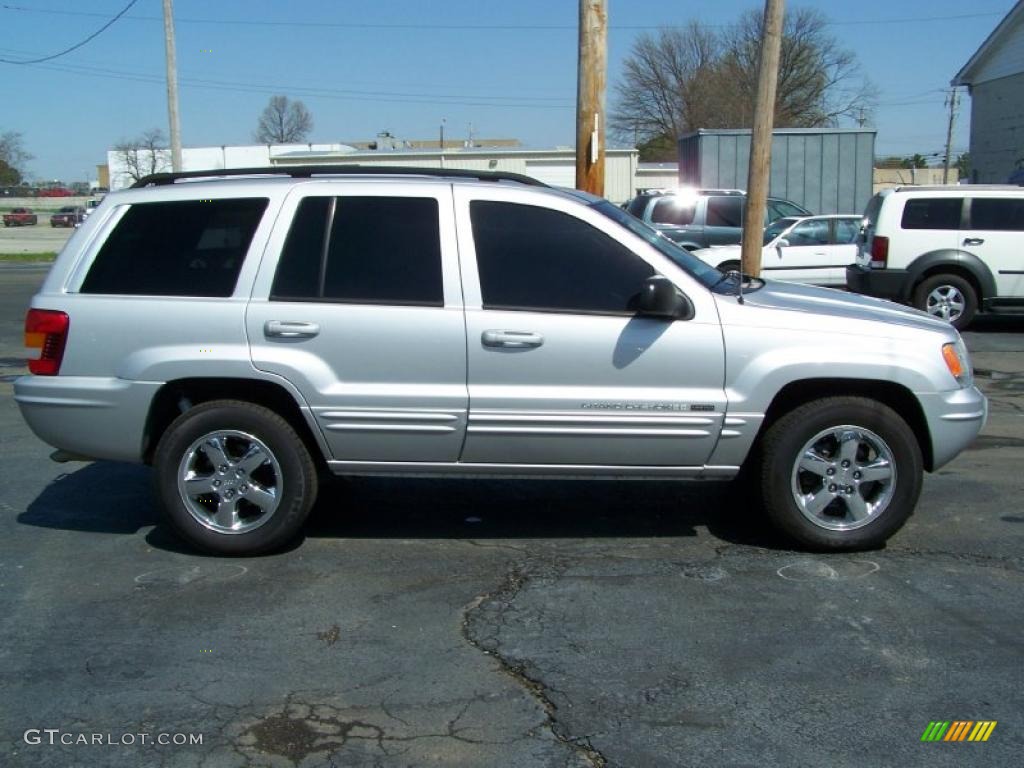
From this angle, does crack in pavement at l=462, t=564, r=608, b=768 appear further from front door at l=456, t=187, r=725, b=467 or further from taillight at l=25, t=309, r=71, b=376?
taillight at l=25, t=309, r=71, b=376

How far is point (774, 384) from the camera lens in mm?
5129

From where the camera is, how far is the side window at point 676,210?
18625mm

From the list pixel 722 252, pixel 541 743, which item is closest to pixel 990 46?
pixel 722 252

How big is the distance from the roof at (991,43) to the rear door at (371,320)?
2698cm

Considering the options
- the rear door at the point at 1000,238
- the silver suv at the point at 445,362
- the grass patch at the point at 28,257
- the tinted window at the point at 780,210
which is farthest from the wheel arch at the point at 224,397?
the grass patch at the point at 28,257

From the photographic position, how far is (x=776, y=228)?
57.7ft

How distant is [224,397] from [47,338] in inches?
35.6

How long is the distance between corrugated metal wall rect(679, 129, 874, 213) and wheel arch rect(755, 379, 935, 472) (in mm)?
22134

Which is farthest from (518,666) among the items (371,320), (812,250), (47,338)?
(812,250)

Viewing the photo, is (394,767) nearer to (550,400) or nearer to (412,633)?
(412,633)

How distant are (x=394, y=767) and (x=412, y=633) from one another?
103 centimetres

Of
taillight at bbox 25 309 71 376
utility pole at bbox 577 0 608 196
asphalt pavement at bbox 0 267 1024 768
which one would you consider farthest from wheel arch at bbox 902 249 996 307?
taillight at bbox 25 309 71 376

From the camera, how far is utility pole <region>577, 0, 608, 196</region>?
37.6ft

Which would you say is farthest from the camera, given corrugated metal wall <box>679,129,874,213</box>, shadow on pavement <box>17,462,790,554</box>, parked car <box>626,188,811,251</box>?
corrugated metal wall <box>679,129,874,213</box>
